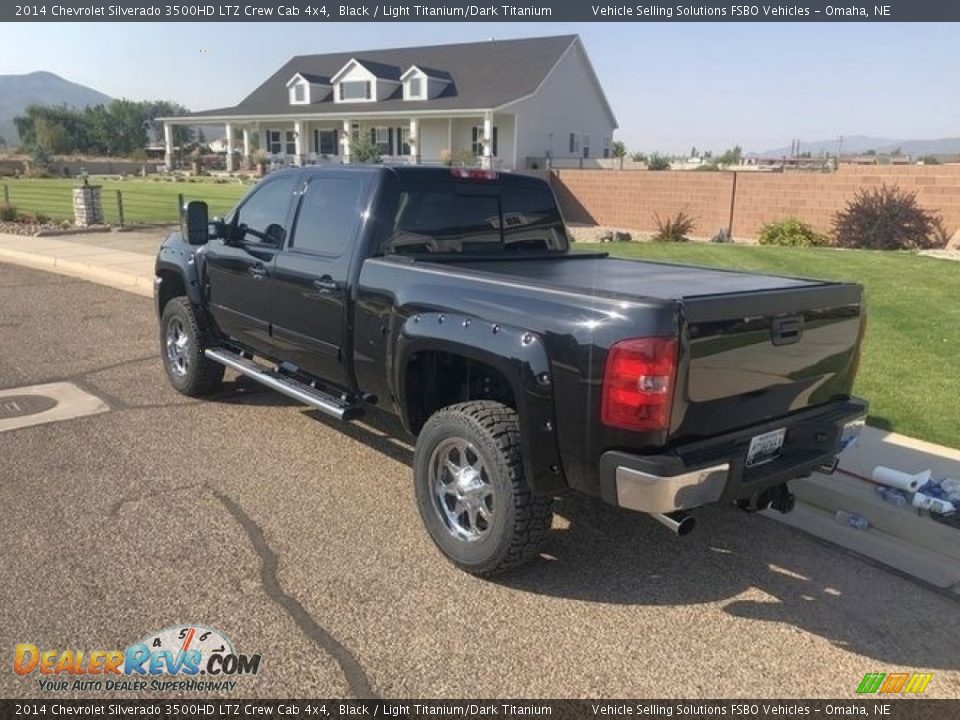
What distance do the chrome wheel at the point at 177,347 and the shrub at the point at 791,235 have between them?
50.2 ft

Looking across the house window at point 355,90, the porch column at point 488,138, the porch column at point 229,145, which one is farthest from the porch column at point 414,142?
the porch column at point 229,145

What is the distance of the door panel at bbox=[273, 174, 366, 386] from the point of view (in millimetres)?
4750

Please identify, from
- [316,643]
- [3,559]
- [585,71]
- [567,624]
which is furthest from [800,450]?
[585,71]

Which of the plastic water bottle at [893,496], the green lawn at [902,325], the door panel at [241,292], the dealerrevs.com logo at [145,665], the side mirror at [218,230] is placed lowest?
the dealerrevs.com logo at [145,665]

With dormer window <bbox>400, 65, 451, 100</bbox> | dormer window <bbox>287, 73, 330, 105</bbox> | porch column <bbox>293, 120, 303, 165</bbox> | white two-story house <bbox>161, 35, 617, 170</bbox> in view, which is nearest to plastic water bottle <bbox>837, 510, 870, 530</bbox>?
white two-story house <bbox>161, 35, 617, 170</bbox>

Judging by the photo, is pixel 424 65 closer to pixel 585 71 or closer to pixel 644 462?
pixel 585 71

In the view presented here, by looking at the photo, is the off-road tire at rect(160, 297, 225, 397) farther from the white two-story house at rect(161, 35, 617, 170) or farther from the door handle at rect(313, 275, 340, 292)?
the white two-story house at rect(161, 35, 617, 170)

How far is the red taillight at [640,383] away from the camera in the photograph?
3070mm

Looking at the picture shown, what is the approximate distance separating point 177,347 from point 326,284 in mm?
2624

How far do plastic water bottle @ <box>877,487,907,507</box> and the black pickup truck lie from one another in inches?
28.9

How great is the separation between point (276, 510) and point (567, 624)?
1.88 meters

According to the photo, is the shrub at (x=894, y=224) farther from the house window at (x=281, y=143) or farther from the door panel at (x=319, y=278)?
the house window at (x=281, y=143)

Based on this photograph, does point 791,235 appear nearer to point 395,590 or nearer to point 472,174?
point 472,174

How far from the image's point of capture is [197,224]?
5.87m
